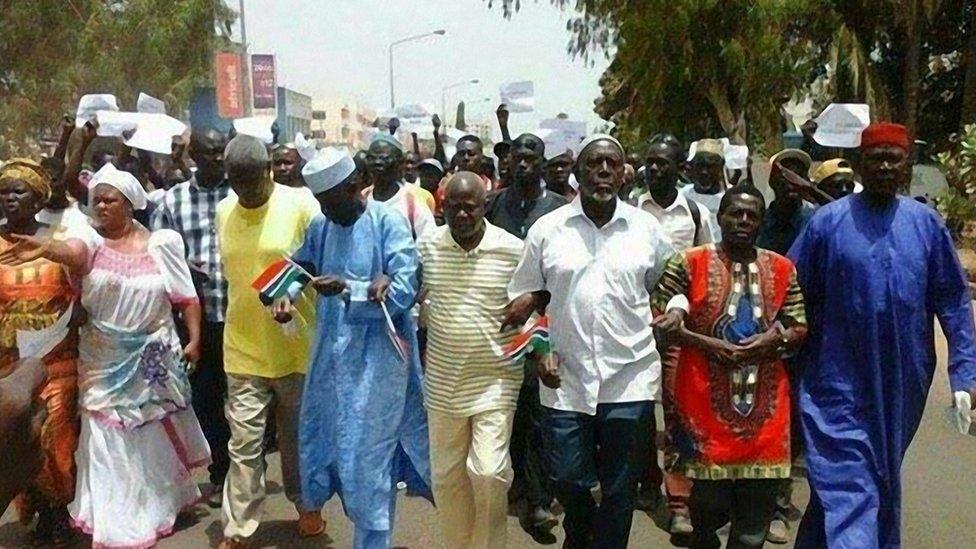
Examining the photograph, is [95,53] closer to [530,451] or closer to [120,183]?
[120,183]

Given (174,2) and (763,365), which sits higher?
(174,2)

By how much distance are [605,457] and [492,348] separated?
64cm

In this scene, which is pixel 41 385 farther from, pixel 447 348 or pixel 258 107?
pixel 258 107

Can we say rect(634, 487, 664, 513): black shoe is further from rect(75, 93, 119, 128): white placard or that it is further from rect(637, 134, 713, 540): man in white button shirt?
rect(75, 93, 119, 128): white placard

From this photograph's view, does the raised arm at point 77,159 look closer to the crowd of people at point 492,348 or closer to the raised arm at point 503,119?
the crowd of people at point 492,348

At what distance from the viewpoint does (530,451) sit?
5.67 m

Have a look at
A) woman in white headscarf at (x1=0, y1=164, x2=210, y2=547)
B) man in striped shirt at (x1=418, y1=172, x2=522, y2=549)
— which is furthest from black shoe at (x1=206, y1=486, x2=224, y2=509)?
man in striped shirt at (x1=418, y1=172, x2=522, y2=549)

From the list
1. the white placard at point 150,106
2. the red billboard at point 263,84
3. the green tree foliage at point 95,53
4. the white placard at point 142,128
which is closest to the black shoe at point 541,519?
the white placard at point 142,128

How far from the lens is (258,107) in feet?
70.4

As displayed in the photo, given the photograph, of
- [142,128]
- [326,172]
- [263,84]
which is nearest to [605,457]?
[326,172]

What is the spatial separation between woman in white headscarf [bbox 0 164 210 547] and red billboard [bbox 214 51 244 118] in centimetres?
1955

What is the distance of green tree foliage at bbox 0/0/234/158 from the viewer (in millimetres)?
29266

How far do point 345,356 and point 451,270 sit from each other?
0.61 meters

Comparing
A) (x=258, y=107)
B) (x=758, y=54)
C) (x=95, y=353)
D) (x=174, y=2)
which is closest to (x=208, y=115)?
(x=258, y=107)
